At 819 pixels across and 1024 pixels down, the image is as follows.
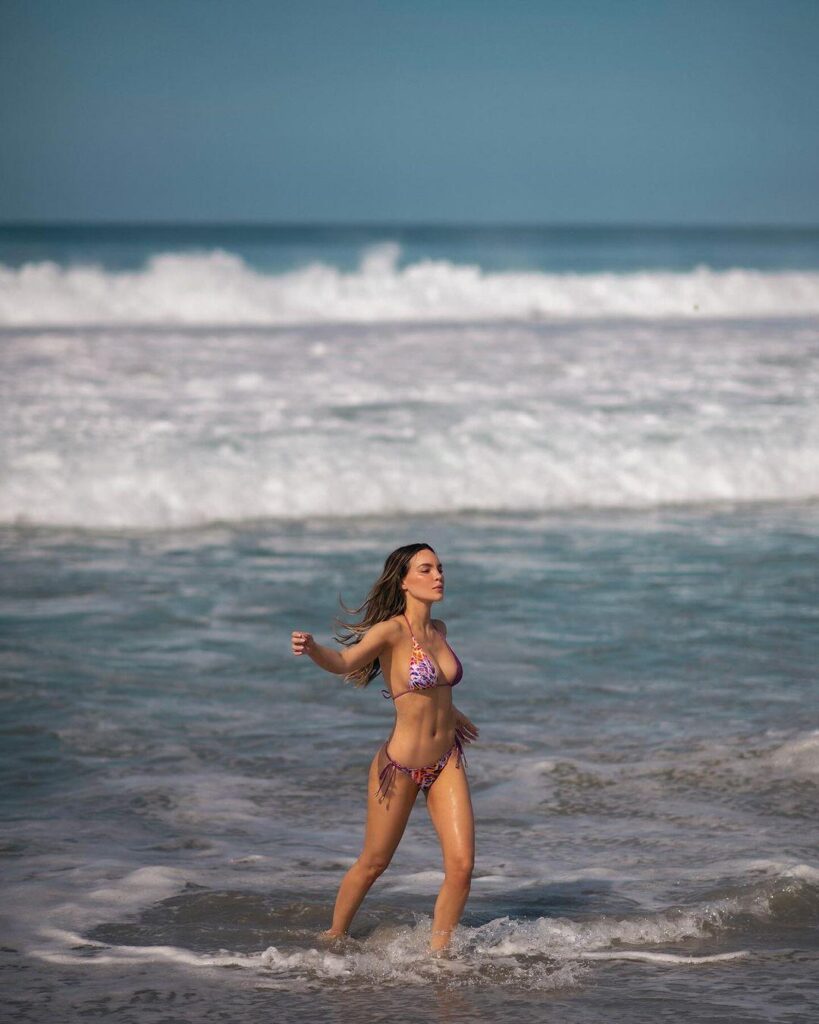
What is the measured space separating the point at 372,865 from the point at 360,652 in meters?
0.73

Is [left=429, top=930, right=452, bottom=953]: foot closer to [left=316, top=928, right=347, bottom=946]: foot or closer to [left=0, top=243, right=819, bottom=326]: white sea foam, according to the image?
[left=316, top=928, right=347, bottom=946]: foot

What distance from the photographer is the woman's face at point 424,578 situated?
4.83m

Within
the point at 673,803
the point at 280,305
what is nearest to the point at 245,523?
the point at 673,803

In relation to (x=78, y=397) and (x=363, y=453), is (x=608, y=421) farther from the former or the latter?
(x=78, y=397)

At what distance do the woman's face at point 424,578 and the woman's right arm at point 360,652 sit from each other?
0.13m

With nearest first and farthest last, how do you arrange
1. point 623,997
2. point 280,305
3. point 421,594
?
point 623,997 → point 421,594 → point 280,305

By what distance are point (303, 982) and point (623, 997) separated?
1.02m

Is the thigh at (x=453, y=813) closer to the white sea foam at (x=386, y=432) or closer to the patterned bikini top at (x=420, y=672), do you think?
the patterned bikini top at (x=420, y=672)

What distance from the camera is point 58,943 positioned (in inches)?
198

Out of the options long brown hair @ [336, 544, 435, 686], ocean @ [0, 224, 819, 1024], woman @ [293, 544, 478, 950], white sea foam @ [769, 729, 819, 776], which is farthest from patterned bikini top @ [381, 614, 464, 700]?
white sea foam @ [769, 729, 819, 776]

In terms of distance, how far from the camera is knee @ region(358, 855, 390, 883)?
16.0 ft

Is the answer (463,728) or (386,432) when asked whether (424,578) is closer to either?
(463,728)

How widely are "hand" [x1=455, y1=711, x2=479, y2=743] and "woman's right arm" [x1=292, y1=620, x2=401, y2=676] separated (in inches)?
13.6

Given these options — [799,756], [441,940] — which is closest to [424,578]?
[441,940]
